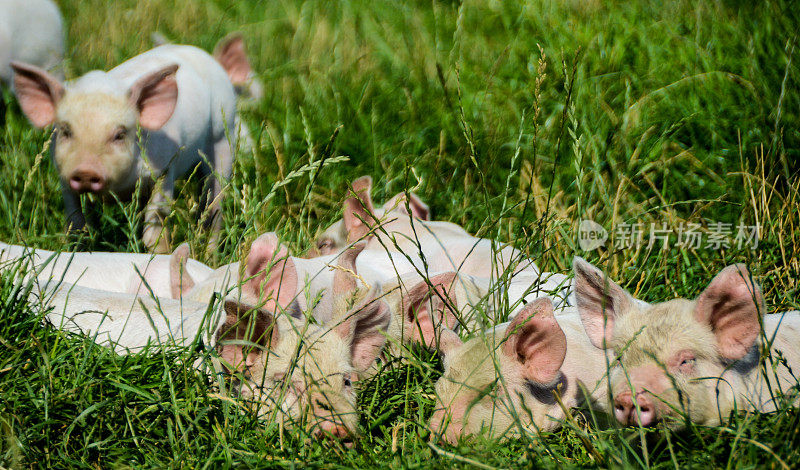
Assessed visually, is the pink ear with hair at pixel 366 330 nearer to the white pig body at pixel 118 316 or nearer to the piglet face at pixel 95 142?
the white pig body at pixel 118 316

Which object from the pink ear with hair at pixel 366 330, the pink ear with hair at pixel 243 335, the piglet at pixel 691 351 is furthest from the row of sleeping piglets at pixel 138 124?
the piglet at pixel 691 351

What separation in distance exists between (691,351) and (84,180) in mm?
3061

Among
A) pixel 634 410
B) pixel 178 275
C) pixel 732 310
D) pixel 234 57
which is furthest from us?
pixel 234 57

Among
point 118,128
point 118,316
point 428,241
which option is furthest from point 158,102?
point 118,316

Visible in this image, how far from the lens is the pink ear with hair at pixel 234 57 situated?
6004 millimetres

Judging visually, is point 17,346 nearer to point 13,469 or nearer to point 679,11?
point 13,469

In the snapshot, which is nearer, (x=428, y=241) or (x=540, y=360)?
(x=540, y=360)

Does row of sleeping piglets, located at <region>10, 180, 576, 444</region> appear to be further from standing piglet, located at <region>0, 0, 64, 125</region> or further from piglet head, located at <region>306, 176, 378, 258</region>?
standing piglet, located at <region>0, 0, 64, 125</region>

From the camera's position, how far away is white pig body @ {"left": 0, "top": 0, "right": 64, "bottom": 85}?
6645mm

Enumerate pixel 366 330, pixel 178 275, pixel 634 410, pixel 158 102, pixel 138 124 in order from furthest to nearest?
pixel 158 102
pixel 138 124
pixel 178 275
pixel 366 330
pixel 634 410

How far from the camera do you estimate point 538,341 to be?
269 cm

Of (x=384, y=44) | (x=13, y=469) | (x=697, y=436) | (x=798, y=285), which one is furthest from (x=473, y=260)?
(x=384, y=44)

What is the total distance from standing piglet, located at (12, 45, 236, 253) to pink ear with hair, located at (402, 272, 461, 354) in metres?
1.54

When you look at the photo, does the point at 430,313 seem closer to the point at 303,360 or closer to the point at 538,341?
the point at 538,341
